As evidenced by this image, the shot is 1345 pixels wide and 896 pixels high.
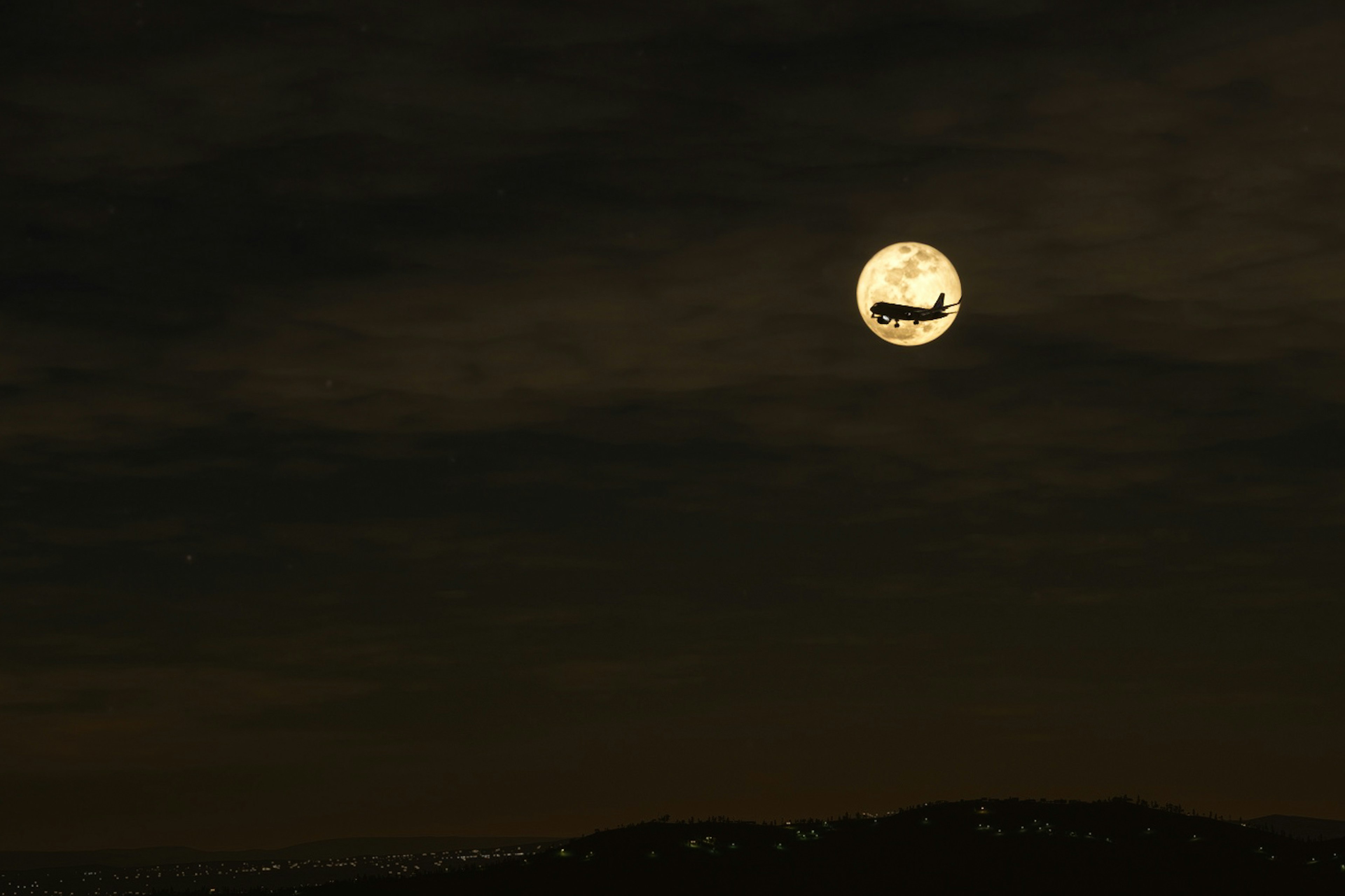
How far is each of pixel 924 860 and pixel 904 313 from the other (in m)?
25.2

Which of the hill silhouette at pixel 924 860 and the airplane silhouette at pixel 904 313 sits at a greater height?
the airplane silhouette at pixel 904 313

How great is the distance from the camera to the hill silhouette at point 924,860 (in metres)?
35.8

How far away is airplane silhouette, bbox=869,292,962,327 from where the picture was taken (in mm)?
56625

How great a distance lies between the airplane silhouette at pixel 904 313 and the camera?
2229 inches

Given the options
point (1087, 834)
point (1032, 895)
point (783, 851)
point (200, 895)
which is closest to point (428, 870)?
point (200, 895)

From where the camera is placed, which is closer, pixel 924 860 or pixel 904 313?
pixel 924 860

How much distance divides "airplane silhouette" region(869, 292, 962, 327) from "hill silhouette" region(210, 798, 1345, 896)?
20.9 metres

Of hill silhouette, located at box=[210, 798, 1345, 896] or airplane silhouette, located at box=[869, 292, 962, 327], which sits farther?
airplane silhouette, located at box=[869, 292, 962, 327]

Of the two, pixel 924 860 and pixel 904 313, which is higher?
pixel 904 313

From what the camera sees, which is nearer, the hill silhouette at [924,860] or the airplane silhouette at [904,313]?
the hill silhouette at [924,860]

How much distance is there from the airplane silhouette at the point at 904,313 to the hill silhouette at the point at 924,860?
2091cm

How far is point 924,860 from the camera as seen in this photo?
3794 centimetres

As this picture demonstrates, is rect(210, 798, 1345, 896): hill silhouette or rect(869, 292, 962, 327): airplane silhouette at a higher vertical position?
rect(869, 292, 962, 327): airplane silhouette

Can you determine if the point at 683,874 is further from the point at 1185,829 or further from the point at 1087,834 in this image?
the point at 1185,829
